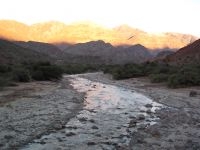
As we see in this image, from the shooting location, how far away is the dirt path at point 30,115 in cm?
1334

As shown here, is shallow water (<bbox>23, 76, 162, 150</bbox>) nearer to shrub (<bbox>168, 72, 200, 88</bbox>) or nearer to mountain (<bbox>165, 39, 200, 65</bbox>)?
shrub (<bbox>168, 72, 200, 88</bbox>)

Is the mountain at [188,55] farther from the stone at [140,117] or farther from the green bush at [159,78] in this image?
the stone at [140,117]

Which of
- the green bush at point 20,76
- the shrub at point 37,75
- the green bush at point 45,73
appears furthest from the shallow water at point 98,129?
the green bush at point 45,73

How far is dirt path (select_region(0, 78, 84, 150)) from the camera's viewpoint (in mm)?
13336

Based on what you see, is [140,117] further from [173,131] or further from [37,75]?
[37,75]

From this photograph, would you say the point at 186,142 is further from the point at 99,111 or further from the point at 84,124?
the point at 99,111

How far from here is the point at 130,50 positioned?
188125 mm

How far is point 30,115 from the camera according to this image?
685 inches

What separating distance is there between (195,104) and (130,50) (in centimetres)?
16510

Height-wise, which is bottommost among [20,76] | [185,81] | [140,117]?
[140,117]

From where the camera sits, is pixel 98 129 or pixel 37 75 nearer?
pixel 98 129

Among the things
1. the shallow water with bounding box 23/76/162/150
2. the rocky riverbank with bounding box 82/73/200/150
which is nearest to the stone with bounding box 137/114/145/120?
the shallow water with bounding box 23/76/162/150

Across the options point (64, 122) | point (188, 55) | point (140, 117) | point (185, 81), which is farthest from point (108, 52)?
point (64, 122)

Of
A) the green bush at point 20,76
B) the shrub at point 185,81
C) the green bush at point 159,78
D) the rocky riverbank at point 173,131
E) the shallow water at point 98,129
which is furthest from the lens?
Result: the green bush at point 159,78
